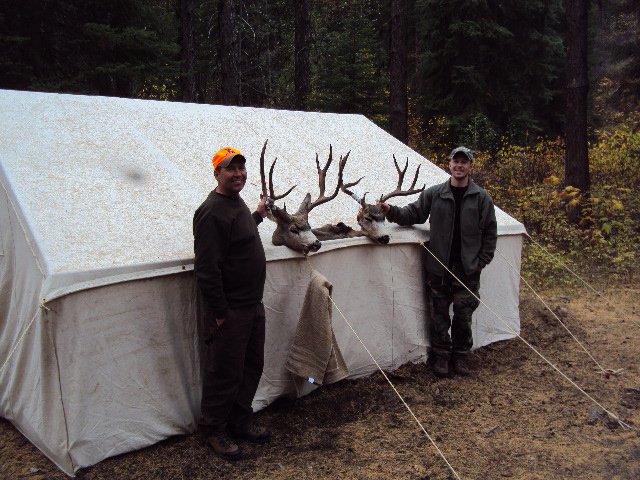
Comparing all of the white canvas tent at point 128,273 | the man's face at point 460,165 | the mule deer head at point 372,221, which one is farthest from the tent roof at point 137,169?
the man's face at point 460,165

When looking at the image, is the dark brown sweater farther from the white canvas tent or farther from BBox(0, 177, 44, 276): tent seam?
BBox(0, 177, 44, 276): tent seam

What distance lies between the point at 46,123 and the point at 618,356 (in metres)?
6.24

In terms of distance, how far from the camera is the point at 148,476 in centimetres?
384

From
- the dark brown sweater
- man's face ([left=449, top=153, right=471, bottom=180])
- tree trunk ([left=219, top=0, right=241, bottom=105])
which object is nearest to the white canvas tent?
the dark brown sweater

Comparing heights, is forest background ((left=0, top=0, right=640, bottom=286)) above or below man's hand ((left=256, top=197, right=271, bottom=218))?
above

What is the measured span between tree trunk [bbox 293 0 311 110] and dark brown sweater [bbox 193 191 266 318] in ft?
37.1

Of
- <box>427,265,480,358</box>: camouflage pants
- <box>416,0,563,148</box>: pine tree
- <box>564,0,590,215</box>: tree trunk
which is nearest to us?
<box>427,265,480,358</box>: camouflage pants

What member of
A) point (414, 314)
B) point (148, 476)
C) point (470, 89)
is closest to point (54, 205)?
point (148, 476)

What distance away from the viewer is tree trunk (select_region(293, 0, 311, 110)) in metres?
14.9

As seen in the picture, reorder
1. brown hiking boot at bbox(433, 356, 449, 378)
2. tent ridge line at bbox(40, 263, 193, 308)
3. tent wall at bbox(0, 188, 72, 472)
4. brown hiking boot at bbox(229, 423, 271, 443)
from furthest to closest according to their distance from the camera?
brown hiking boot at bbox(433, 356, 449, 378) → brown hiking boot at bbox(229, 423, 271, 443) → tent wall at bbox(0, 188, 72, 472) → tent ridge line at bbox(40, 263, 193, 308)

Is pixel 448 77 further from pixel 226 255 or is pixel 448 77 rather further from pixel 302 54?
pixel 226 255

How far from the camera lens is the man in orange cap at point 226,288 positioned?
3.79 meters

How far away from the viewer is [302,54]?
588 inches

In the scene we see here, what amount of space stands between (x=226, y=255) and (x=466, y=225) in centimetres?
259
